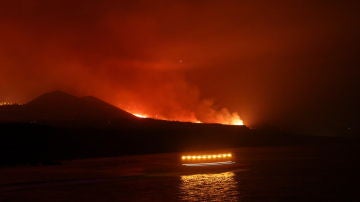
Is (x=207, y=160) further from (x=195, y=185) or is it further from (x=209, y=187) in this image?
(x=209, y=187)

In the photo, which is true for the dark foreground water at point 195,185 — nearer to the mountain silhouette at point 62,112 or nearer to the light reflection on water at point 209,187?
the light reflection on water at point 209,187

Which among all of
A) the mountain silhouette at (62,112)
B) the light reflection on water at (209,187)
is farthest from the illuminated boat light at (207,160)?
the mountain silhouette at (62,112)

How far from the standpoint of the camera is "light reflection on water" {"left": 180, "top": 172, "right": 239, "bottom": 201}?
26.2 meters

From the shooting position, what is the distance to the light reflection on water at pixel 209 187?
26156 mm

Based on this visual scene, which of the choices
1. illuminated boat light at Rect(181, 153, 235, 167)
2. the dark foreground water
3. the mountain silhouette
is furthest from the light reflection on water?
the mountain silhouette

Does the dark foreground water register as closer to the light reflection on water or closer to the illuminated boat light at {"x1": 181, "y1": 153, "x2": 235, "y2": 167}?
the light reflection on water

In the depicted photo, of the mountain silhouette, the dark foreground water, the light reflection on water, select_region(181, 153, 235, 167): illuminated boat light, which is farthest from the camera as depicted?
the mountain silhouette

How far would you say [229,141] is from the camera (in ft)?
399

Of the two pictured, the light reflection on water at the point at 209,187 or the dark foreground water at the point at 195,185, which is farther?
the dark foreground water at the point at 195,185

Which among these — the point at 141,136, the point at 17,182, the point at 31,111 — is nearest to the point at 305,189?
the point at 17,182

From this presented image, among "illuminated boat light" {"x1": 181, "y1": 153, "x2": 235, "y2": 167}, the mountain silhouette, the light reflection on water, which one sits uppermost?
the mountain silhouette

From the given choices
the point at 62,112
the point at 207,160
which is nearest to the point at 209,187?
the point at 207,160

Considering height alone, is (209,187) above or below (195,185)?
below

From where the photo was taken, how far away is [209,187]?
29.9m
